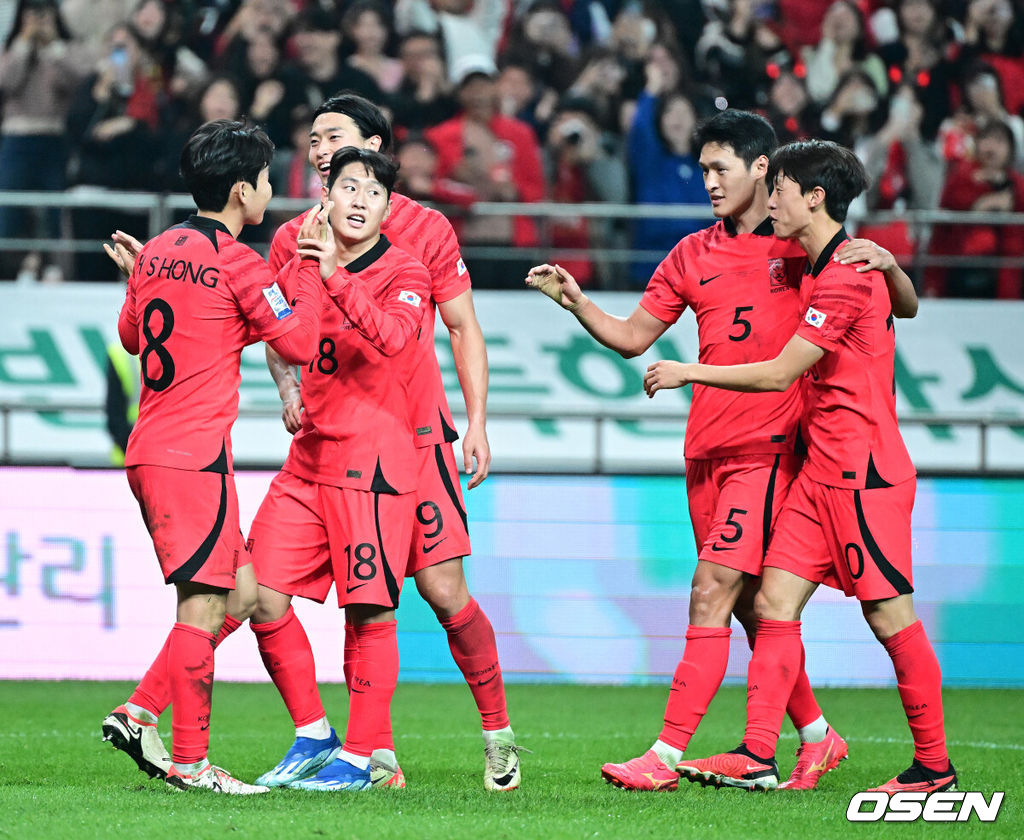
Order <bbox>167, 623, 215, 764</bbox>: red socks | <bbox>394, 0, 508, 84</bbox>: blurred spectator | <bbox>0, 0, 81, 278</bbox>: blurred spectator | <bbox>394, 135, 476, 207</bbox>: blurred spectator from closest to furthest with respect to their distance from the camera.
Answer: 1. <bbox>167, 623, 215, 764</bbox>: red socks
2. <bbox>394, 135, 476, 207</bbox>: blurred spectator
3. <bbox>0, 0, 81, 278</bbox>: blurred spectator
4. <bbox>394, 0, 508, 84</bbox>: blurred spectator

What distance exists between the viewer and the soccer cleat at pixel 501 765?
16.1ft

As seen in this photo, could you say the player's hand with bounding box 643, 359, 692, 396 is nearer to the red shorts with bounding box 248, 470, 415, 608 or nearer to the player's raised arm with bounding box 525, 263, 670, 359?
the player's raised arm with bounding box 525, 263, 670, 359

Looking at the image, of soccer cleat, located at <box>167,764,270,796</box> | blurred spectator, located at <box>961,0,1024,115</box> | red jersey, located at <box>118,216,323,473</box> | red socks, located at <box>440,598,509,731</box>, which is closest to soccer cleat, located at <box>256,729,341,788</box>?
soccer cleat, located at <box>167,764,270,796</box>

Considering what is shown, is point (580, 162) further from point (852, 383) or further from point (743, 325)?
point (852, 383)

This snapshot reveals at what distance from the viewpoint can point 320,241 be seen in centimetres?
456

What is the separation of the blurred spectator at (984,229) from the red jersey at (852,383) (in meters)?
6.47

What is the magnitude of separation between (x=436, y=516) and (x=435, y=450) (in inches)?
8.9

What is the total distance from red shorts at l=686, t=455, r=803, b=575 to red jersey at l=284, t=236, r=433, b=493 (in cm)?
104

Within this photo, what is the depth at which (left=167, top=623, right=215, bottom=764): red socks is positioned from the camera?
4465mm

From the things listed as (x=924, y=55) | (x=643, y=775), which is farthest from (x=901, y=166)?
(x=643, y=775)

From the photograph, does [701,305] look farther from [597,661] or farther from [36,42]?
[36,42]

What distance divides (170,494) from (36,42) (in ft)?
25.1

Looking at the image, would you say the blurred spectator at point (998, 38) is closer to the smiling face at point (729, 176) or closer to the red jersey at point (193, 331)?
the smiling face at point (729, 176)

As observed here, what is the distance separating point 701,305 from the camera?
17.1ft
